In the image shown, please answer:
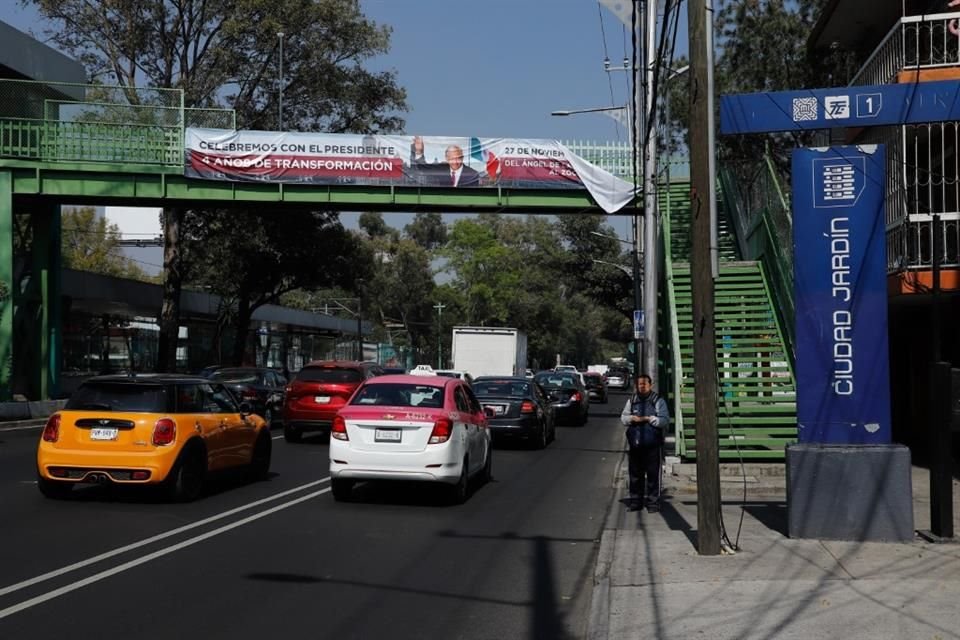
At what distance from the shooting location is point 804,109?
10.8 meters

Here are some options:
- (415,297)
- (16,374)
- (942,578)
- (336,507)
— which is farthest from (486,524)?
(415,297)

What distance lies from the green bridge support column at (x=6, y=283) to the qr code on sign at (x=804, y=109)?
24.7m

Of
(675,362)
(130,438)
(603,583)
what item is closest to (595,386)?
(675,362)

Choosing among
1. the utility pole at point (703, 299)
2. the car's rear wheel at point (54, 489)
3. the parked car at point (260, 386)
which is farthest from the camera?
the parked car at point (260, 386)

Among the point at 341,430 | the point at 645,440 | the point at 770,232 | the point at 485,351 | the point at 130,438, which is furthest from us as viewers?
the point at 485,351

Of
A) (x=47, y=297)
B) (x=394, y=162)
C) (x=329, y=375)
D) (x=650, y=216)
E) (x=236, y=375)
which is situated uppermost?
(x=394, y=162)

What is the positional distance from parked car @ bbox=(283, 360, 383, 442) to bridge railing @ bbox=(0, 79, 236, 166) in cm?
1112

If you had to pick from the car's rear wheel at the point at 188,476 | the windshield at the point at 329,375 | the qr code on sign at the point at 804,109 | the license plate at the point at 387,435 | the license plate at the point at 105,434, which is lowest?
the car's rear wheel at the point at 188,476

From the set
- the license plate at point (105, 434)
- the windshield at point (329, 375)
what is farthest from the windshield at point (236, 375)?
the license plate at point (105, 434)

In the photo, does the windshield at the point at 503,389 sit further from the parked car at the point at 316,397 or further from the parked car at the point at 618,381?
the parked car at the point at 618,381

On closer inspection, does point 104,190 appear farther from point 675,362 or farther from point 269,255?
point 675,362

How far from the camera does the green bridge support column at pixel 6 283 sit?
29.5m

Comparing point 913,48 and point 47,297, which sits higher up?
point 913,48

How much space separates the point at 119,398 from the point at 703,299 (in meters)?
7.09
